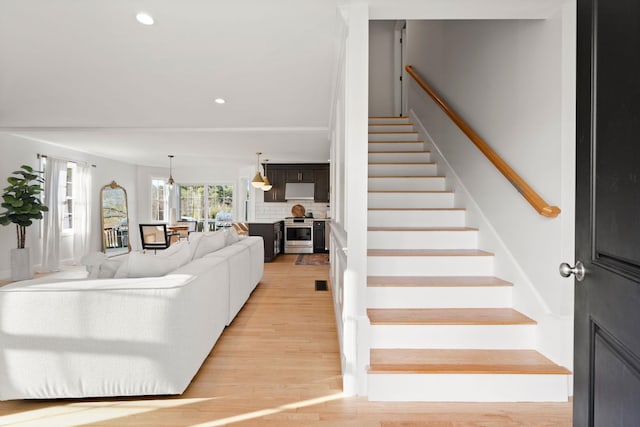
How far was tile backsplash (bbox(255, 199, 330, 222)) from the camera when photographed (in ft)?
30.9

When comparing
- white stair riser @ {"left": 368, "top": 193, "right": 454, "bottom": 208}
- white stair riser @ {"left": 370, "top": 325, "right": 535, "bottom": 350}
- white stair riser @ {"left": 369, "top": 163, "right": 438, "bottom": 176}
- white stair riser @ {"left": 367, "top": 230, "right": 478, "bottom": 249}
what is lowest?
white stair riser @ {"left": 370, "top": 325, "right": 535, "bottom": 350}

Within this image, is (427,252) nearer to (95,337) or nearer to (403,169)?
(403,169)

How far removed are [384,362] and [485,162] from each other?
6.05 ft

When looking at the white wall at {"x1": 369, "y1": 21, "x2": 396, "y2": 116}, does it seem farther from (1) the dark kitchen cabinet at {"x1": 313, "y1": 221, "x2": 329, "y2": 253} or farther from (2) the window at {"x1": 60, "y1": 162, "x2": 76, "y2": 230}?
(2) the window at {"x1": 60, "y1": 162, "x2": 76, "y2": 230}

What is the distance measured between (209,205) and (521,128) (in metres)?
9.13

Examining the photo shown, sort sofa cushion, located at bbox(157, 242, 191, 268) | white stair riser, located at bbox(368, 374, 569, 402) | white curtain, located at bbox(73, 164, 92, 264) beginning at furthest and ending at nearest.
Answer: white curtain, located at bbox(73, 164, 92, 264)
sofa cushion, located at bbox(157, 242, 191, 268)
white stair riser, located at bbox(368, 374, 569, 402)

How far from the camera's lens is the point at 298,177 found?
927cm

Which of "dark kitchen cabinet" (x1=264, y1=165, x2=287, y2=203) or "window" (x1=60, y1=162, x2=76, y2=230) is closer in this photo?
"window" (x1=60, y1=162, x2=76, y2=230)

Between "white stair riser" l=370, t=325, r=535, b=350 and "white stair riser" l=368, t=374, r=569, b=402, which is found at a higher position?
"white stair riser" l=370, t=325, r=535, b=350

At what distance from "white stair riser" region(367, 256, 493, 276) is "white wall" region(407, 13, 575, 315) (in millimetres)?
257

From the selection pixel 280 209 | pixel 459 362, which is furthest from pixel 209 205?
pixel 459 362

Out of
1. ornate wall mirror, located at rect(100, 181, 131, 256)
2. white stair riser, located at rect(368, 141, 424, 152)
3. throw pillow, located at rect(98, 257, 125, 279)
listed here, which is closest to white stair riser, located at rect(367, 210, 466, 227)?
white stair riser, located at rect(368, 141, 424, 152)

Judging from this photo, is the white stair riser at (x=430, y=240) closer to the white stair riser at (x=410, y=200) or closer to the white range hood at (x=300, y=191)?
the white stair riser at (x=410, y=200)

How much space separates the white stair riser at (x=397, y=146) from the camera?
442 cm
